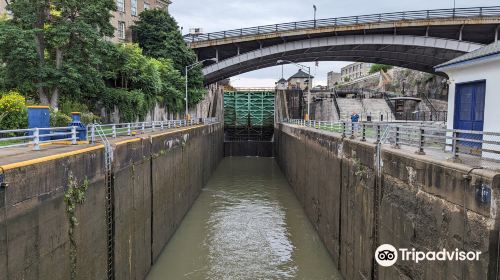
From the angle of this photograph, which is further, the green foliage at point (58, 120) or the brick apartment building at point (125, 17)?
the brick apartment building at point (125, 17)

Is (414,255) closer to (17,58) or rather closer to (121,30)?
(17,58)

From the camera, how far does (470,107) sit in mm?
10641

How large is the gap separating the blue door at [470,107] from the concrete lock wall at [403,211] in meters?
2.46

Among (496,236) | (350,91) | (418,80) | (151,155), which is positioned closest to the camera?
(496,236)

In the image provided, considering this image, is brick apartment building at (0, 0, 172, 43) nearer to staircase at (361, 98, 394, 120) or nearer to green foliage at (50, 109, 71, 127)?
green foliage at (50, 109, 71, 127)

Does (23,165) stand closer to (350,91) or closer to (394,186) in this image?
(394,186)

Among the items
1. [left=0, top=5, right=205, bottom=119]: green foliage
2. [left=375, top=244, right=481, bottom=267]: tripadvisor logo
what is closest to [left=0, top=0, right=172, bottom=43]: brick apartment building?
[left=0, top=5, right=205, bottom=119]: green foliage

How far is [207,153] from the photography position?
34562 millimetres

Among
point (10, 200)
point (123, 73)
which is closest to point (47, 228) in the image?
point (10, 200)

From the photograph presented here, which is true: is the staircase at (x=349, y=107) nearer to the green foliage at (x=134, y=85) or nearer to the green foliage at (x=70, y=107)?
the green foliage at (x=134, y=85)

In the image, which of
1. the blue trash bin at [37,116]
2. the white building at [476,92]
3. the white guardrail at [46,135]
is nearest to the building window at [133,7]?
the white guardrail at [46,135]

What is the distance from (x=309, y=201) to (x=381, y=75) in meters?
74.8

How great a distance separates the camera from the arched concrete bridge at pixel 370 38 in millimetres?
42656

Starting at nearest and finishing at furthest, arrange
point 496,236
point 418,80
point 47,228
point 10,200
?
point 496,236, point 10,200, point 47,228, point 418,80
